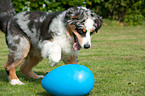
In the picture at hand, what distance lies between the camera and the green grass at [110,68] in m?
4.63

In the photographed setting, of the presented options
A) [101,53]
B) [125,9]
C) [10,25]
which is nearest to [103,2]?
[125,9]

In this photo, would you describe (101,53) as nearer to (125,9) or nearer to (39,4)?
(39,4)

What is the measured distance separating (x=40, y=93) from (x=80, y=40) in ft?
3.57

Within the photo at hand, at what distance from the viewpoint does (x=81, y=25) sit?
4.55 meters

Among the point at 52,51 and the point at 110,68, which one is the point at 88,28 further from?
the point at 110,68

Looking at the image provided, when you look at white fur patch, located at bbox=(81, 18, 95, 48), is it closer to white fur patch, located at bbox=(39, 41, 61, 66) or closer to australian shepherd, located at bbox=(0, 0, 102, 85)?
australian shepherd, located at bbox=(0, 0, 102, 85)

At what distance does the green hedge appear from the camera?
41.9 ft

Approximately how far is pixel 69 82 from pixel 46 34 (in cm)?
126

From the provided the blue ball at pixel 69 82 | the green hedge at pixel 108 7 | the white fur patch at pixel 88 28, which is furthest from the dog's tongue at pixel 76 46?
the green hedge at pixel 108 7

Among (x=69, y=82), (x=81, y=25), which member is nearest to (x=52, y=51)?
(x=81, y=25)

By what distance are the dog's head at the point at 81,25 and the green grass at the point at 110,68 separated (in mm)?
846

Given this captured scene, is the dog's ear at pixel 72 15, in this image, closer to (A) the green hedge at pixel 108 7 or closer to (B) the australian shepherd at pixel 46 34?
(B) the australian shepherd at pixel 46 34

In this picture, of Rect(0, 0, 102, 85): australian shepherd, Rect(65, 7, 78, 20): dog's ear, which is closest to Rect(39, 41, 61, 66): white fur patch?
Rect(0, 0, 102, 85): australian shepherd

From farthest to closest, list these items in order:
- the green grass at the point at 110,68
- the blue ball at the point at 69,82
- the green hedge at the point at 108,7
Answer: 1. the green hedge at the point at 108,7
2. the green grass at the point at 110,68
3. the blue ball at the point at 69,82
